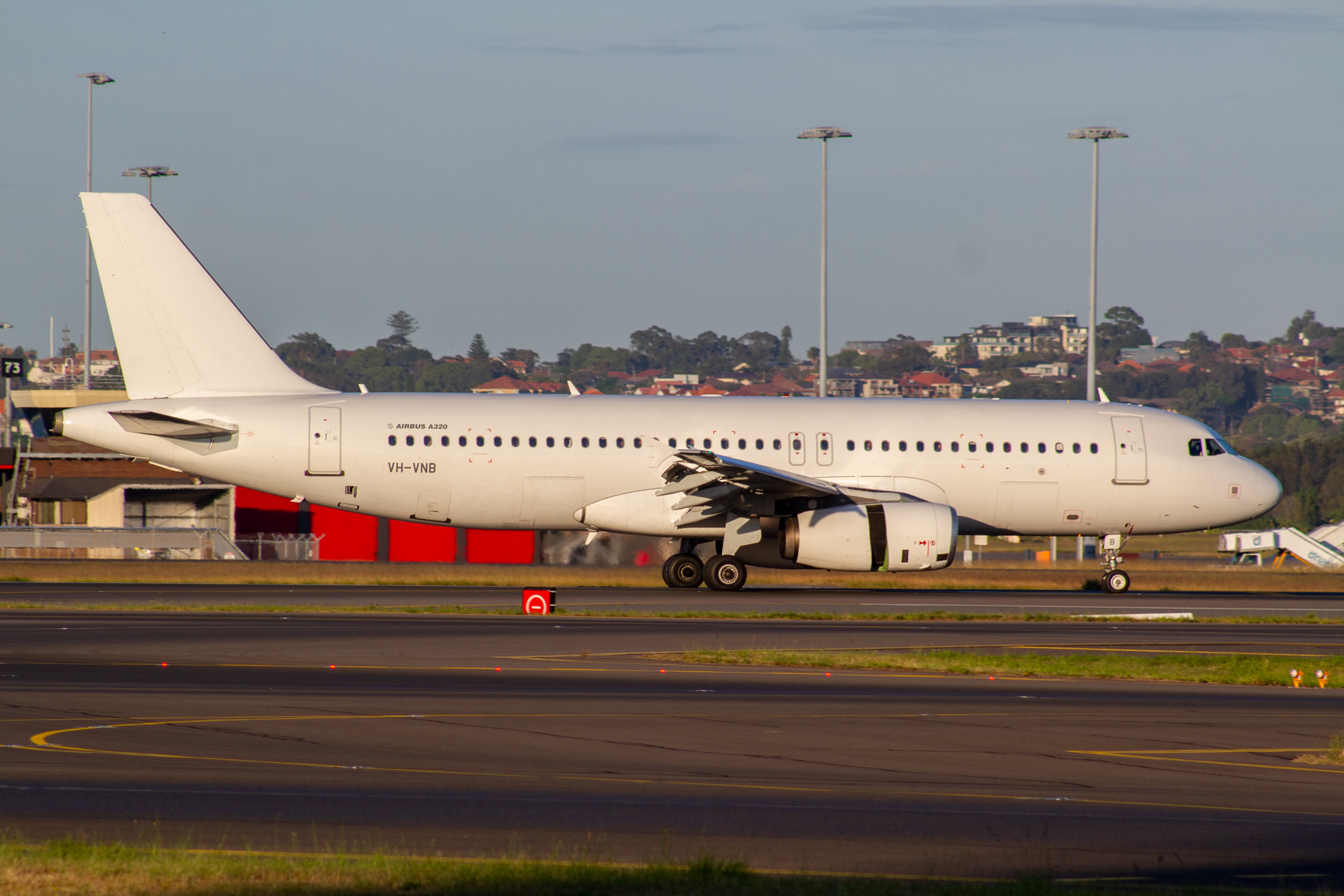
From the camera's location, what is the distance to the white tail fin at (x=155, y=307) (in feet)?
95.5

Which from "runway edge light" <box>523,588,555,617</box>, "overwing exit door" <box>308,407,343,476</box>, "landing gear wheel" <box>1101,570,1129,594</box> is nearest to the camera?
"runway edge light" <box>523,588,555,617</box>

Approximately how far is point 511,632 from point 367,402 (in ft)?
34.2

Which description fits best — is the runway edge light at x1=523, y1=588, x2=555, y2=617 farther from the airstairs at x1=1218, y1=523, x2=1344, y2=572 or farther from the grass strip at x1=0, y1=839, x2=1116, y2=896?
the airstairs at x1=1218, y1=523, x2=1344, y2=572

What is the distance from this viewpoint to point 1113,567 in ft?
103

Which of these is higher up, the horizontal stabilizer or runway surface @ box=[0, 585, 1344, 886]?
the horizontal stabilizer

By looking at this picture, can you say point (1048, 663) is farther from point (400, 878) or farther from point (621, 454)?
point (621, 454)

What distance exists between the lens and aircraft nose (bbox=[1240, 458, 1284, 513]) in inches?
1242

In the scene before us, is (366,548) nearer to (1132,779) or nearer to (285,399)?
(285,399)

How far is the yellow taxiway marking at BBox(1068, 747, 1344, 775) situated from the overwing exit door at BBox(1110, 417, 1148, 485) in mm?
18972

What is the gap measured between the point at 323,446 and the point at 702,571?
8.42m

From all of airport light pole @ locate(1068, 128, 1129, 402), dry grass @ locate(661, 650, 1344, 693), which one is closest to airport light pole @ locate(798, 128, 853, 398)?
airport light pole @ locate(1068, 128, 1129, 402)

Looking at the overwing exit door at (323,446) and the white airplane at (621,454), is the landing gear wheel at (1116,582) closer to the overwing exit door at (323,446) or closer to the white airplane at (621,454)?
the white airplane at (621,454)

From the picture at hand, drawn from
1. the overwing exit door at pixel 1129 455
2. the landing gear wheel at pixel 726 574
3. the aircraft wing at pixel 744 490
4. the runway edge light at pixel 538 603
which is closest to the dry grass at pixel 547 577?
the landing gear wheel at pixel 726 574

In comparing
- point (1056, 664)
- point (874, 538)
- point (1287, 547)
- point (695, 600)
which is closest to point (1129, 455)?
point (874, 538)
